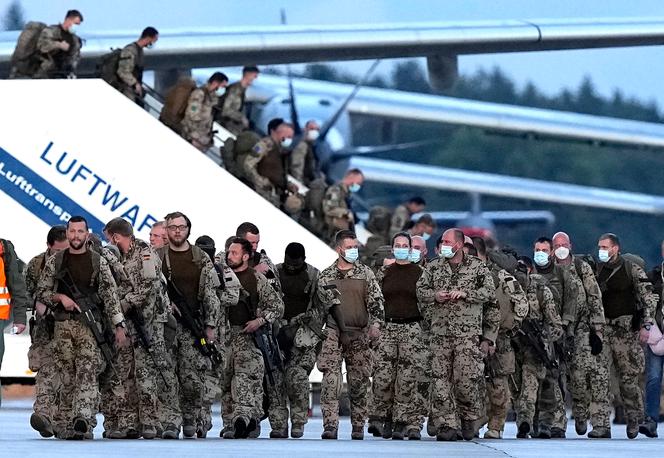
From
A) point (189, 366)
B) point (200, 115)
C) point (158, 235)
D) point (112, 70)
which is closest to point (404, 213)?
point (200, 115)

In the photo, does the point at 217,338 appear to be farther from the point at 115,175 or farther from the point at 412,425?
the point at 115,175

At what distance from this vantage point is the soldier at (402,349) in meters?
17.1

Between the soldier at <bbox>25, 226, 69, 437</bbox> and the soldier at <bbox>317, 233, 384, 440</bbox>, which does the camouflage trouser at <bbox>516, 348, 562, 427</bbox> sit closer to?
the soldier at <bbox>317, 233, 384, 440</bbox>

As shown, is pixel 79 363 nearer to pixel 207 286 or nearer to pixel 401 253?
pixel 207 286

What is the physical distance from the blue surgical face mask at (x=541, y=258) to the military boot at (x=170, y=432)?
3.89m

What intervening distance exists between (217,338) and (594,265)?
4.28 m

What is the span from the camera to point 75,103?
23.2m

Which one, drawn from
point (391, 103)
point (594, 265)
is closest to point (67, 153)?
point (594, 265)

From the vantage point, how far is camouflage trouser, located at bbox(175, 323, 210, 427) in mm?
16438

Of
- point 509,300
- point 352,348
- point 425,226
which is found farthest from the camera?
point 425,226

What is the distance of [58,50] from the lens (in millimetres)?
23344

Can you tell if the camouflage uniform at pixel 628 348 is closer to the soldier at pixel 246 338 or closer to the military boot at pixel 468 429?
the military boot at pixel 468 429

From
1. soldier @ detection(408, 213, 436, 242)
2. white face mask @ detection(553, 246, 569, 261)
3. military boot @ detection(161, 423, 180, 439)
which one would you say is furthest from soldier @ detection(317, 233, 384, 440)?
soldier @ detection(408, 213, 436, 242)

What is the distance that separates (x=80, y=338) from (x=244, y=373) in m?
1.68
